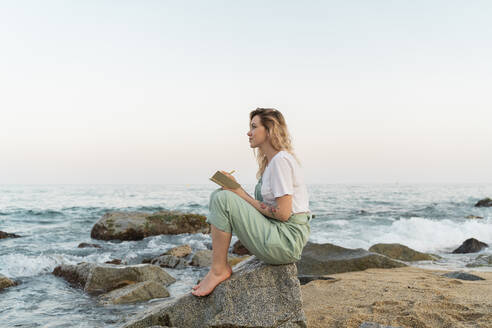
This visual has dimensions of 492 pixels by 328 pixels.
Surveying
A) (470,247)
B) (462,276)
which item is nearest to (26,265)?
(462,276)

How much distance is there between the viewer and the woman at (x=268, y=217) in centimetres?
394

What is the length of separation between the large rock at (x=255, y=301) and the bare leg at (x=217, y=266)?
7 centimetres

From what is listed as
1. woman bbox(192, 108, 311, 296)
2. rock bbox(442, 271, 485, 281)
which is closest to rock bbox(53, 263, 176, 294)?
woman bbox(192, 108, 311, 296)


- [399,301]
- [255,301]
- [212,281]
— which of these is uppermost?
[212,281]

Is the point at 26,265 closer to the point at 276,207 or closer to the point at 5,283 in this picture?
the point at 5,283

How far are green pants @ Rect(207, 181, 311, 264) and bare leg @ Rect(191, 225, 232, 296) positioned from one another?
0.14 m

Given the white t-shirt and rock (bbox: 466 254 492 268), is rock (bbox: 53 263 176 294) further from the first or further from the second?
rock (bbox: 466 254 492 268)

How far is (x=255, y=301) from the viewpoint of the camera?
4.11m

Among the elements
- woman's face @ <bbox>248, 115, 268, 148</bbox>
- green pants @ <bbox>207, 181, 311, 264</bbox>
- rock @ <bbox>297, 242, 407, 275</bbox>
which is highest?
woman's face @ <bbox>248, 115, 268, 148</bbox>

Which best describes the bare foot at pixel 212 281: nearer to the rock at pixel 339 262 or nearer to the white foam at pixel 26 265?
the rock at pixel 339 262

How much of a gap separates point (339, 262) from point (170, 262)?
4613 mm

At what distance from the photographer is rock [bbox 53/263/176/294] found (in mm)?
7602

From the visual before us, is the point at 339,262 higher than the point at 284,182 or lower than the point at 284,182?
lower

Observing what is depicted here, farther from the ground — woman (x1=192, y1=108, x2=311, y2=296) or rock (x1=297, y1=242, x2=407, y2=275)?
woman (x1=192, y1=108, x2=311, y2=296)
